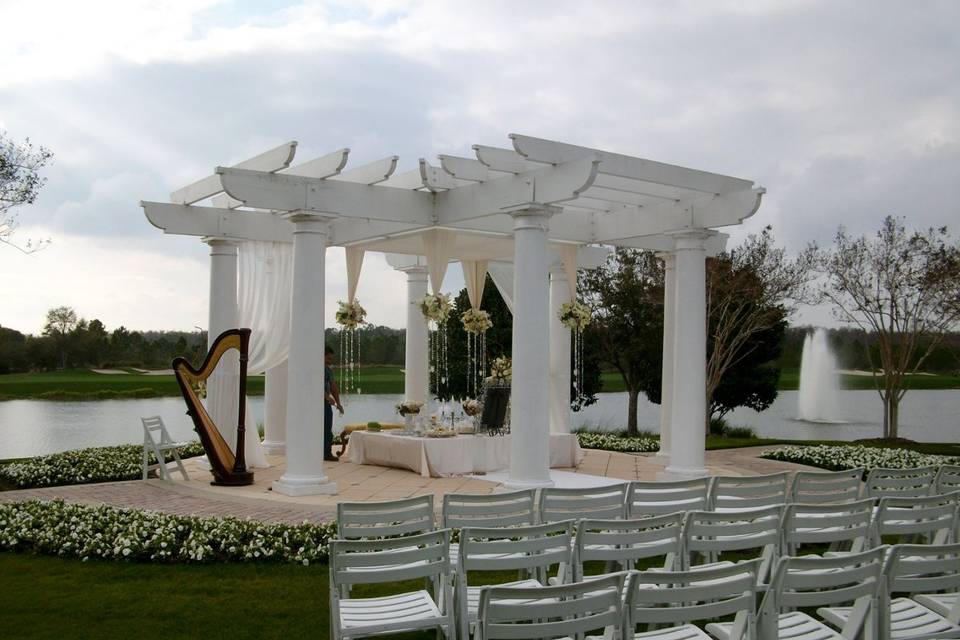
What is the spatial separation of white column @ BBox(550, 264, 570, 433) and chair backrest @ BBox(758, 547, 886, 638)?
30.1 feet

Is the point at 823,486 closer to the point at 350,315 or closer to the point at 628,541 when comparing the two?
the point at 628,541

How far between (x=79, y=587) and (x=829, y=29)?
11655 millimetres

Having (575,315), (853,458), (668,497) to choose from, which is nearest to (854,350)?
(853,458)

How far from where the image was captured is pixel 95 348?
28.1 m

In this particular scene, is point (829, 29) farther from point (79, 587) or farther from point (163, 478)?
point (79, 587)

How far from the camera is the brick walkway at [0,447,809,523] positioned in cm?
926

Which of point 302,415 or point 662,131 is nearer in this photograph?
point 302,415

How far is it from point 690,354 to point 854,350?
1641cm

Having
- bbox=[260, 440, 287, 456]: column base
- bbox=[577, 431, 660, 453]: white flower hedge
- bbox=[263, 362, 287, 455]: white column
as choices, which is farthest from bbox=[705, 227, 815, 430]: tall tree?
bbox=[260, 440, 287, 456]: column base

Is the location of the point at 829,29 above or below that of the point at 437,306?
above

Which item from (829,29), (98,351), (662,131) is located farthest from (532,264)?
(98,351)

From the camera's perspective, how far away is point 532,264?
9727mm

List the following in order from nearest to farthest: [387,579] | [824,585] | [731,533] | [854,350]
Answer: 1. [824,585]
2. [387,579]
3. [731,533]
4. [854,350]

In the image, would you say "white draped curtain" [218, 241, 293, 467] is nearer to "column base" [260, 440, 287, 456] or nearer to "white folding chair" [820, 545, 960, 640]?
"column base" [260, 440, 287, 456]
